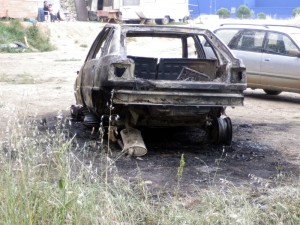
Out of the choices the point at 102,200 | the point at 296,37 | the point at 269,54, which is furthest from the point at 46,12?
the point at 102,200

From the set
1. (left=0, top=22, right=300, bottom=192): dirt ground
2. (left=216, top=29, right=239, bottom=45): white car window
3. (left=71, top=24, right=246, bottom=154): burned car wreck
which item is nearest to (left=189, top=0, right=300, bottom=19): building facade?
(left=216, top=29, right=239, bottom=45): white car window

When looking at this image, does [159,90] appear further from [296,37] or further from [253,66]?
[296,37]

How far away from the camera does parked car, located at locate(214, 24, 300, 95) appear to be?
42.4 feet

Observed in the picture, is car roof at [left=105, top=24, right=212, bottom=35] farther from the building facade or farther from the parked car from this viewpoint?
the building facade

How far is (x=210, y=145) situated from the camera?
8164 mm

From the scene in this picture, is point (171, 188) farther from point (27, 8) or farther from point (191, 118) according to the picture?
point (27, 8)

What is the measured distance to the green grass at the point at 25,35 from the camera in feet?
99.0

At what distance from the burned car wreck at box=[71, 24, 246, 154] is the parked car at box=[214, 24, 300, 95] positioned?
4598mm

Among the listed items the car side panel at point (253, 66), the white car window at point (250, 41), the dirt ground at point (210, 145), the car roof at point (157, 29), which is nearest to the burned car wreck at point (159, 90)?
the car roof at point (157, 29)

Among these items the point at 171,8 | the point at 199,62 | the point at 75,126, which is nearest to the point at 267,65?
the point at 199,62

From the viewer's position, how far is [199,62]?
8.81 meters

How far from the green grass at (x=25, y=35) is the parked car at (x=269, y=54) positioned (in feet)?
57.2

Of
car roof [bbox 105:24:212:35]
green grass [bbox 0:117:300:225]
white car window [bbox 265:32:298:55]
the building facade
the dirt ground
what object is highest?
the building facade

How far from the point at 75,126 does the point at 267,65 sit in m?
5.67
